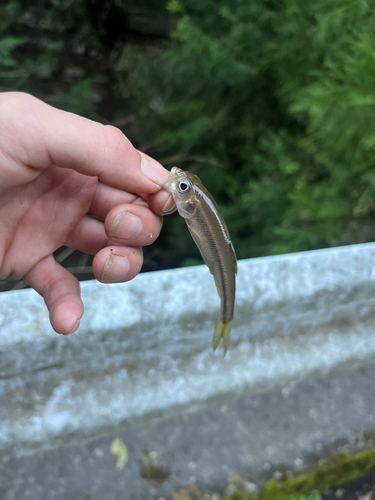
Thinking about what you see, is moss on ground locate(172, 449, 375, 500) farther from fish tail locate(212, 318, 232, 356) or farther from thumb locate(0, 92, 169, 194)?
thumb locate(0, 92, 169, 194)

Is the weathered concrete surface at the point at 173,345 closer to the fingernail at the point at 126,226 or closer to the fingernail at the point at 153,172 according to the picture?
the fingernail at the point at 126,226

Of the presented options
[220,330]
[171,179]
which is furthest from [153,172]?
[220,330]

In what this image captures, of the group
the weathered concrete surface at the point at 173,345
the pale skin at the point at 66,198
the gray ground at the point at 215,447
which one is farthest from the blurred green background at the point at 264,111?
the pale skin at the point at 66,198

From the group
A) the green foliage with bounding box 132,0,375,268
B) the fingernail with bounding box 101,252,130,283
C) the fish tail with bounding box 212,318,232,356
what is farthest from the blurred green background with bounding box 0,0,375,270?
the fingernail with bounding box 101,252,130,283

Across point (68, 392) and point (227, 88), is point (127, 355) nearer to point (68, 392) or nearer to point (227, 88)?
point (68, 392)

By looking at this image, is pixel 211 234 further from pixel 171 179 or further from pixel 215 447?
pixel 215 447

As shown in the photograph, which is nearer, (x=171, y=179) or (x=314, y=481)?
(x=171, y=179)

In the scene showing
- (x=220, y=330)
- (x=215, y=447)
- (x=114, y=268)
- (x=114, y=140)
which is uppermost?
(x=114, y=140)

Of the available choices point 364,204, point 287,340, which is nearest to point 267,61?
point 364,204
